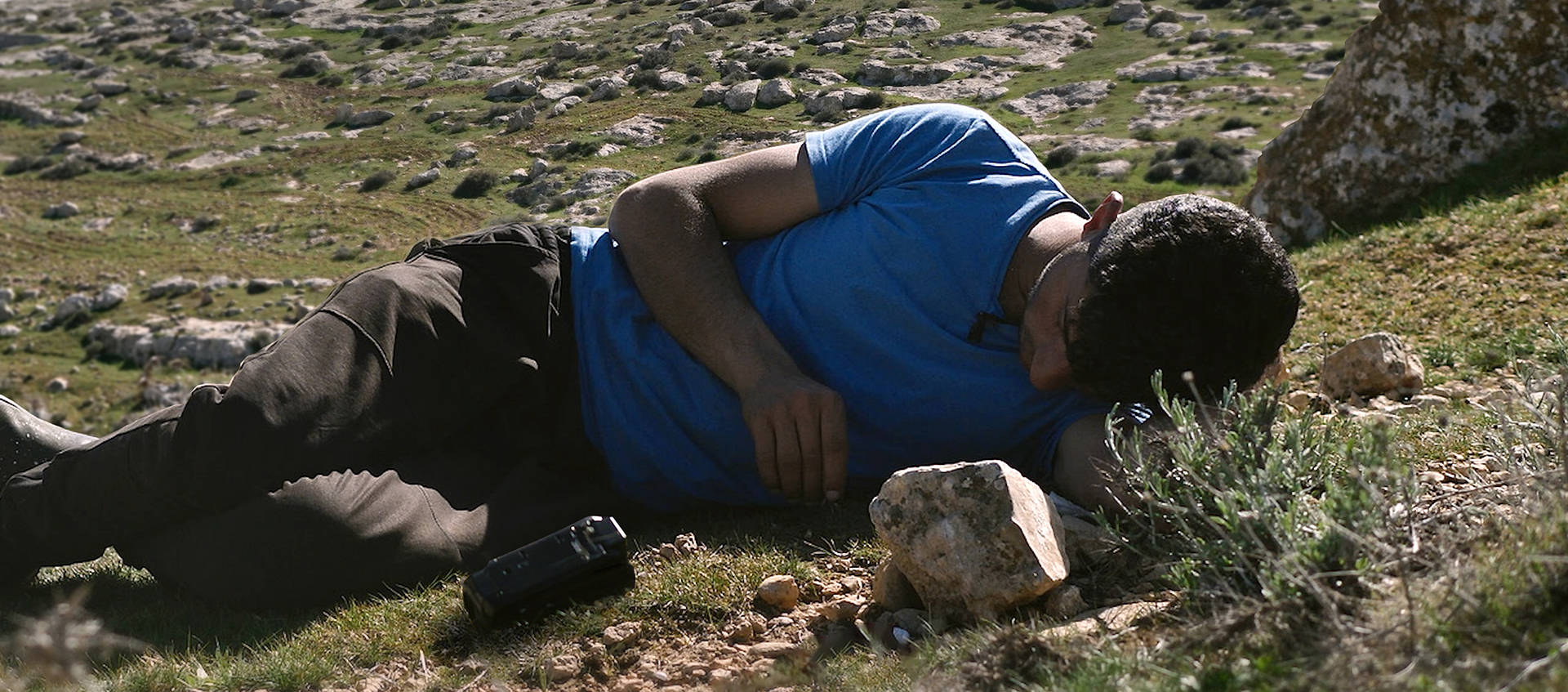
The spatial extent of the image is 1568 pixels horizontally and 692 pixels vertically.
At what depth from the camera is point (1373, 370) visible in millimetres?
4801

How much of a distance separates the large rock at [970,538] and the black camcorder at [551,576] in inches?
28.8

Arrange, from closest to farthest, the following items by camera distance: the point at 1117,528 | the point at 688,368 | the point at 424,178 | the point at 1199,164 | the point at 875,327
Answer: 1. the point at 1117,528
2. the point at 875,327
3. the point at 688,368
4. the point at 424,178
5. the point at 1199,164

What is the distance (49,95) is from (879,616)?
1669 cm

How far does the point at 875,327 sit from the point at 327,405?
1.65 meters

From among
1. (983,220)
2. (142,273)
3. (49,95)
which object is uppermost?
(983,220)

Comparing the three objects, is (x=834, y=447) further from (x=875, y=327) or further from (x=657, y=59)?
(x=657, y=59)

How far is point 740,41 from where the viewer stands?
6723 mm

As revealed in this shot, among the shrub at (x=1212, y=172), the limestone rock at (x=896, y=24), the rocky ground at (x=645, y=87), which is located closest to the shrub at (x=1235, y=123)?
the rocky ground at (x=645, y=87)

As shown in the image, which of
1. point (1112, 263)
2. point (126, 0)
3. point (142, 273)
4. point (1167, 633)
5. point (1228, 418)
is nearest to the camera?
point (1167, 633)

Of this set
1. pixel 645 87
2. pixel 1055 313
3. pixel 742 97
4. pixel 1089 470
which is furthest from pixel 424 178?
pixel 1089 470

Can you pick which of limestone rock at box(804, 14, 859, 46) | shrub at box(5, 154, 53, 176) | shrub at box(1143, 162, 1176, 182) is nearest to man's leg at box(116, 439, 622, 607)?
limestone rock at box(804, 14, 859, 46)

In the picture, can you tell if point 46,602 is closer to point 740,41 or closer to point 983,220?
point 983,220

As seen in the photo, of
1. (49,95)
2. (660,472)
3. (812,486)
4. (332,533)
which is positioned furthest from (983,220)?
(49,95)

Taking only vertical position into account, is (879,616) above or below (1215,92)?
below
